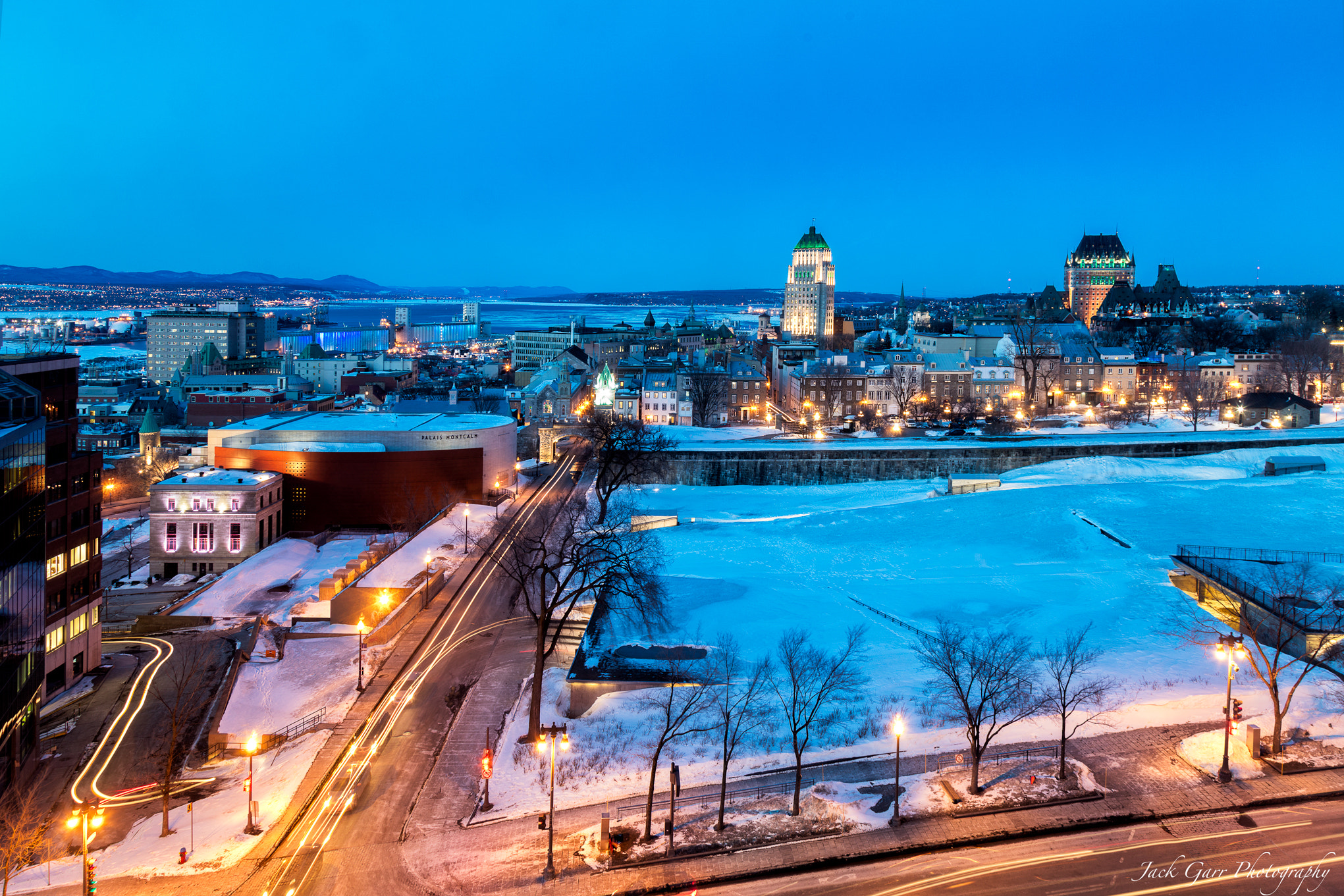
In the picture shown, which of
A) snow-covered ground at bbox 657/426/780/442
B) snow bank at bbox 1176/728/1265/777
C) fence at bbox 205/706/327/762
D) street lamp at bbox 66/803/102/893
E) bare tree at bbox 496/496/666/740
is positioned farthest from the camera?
snow-covered ground at bbox 657/426/780/442

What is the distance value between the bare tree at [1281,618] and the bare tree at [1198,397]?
138 feet

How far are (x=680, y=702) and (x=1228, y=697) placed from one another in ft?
43.7

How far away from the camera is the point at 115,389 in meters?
123

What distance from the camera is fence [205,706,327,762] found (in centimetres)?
2678

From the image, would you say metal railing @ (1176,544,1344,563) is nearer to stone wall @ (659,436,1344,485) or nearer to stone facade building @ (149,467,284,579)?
stone wall @ (659,436,1344,485)

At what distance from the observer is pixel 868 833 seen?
787 inches

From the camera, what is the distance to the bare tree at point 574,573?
90.3 ft

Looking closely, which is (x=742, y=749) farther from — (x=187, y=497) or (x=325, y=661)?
(x=187, y=497)

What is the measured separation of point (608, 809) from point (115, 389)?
123 metres

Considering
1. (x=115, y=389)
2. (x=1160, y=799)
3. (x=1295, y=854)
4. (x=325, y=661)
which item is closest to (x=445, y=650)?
(x=325, y=661)

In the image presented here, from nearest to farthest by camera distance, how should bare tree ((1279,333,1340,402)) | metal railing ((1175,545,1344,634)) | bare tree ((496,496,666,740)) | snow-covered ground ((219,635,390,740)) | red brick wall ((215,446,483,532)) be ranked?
bare tree ((496,496,666,740)) → snow-covered ground ((219,635,390,740)) → metal railing ((1175,545,1344,634)) → red brick wall ((215,446,483,532)) → bare tree ((1279,333,1340,402))

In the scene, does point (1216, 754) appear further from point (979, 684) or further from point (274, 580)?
point (274, 580)

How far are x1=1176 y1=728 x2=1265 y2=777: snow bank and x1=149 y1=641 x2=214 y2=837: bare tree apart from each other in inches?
910

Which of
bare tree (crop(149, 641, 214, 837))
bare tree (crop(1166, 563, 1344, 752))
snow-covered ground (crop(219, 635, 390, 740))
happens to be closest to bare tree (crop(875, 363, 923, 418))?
bare tree (crop(1166, 563, 1344, 752))
